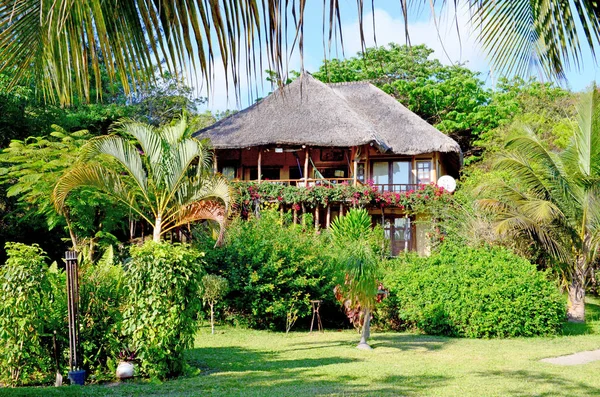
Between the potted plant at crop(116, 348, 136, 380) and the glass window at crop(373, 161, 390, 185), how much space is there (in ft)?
56.1

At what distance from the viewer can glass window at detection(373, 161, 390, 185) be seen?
78.8 feet

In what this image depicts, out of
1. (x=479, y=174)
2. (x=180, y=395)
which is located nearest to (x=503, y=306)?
(x=180, y=395)

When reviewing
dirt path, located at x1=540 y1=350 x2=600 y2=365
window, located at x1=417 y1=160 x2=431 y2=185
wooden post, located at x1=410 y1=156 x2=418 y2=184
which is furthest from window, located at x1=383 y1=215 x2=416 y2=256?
dirt path, located at x1=540 y1=350 x2=600 y2=365

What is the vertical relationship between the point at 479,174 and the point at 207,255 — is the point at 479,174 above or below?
above

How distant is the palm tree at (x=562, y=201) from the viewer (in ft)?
46.9

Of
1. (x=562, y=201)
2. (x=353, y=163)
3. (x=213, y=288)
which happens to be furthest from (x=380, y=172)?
(x=213, y=288)

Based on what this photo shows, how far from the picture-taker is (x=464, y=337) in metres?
12.7

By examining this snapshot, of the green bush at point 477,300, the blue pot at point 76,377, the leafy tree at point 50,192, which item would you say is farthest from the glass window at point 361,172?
the blue pot at point 76,377

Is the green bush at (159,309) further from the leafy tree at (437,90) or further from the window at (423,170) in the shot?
the leafy tree at (437,90)

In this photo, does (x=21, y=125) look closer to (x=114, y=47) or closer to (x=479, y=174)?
(x=479, y=174)

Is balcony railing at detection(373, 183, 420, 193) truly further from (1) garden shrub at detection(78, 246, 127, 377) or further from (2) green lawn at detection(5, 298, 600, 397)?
(1) garden shrub at detection(78, 246, 127, 377)

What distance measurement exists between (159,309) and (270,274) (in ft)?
19.3

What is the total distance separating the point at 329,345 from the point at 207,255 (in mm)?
4077

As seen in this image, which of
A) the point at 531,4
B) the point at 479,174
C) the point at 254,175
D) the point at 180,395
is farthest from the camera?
the point at 254,175
